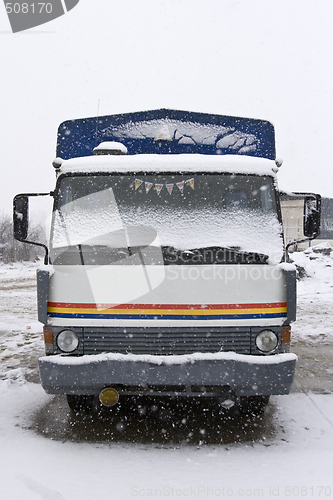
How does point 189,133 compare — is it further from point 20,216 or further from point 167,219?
point 20,216

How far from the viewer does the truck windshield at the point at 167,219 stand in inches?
138

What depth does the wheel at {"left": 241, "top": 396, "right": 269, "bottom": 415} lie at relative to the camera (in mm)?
4115

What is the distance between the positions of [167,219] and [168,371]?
1.30m

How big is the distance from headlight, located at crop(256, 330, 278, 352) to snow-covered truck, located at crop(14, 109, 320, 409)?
0.01 meters

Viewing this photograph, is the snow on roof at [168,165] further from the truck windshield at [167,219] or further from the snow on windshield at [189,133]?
the snow on windshield at [189,133]

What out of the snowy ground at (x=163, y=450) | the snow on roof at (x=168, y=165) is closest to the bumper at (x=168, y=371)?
the snowy ground at (x=163, y=450)

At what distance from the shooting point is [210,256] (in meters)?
3.48

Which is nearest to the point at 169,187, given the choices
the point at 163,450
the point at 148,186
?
the point at 148,186

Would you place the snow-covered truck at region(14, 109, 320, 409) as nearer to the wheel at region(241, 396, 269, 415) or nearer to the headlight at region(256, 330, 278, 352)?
the headlight at region(256, 330, 278, 352)

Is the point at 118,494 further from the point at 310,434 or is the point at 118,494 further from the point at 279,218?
the point at 279,218

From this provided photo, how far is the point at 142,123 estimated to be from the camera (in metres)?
4.51

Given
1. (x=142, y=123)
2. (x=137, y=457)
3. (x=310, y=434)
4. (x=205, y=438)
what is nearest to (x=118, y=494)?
(x=137, y=457)

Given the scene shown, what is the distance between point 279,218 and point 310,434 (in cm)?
198

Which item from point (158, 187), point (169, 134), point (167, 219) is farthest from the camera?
point (169, 134)
